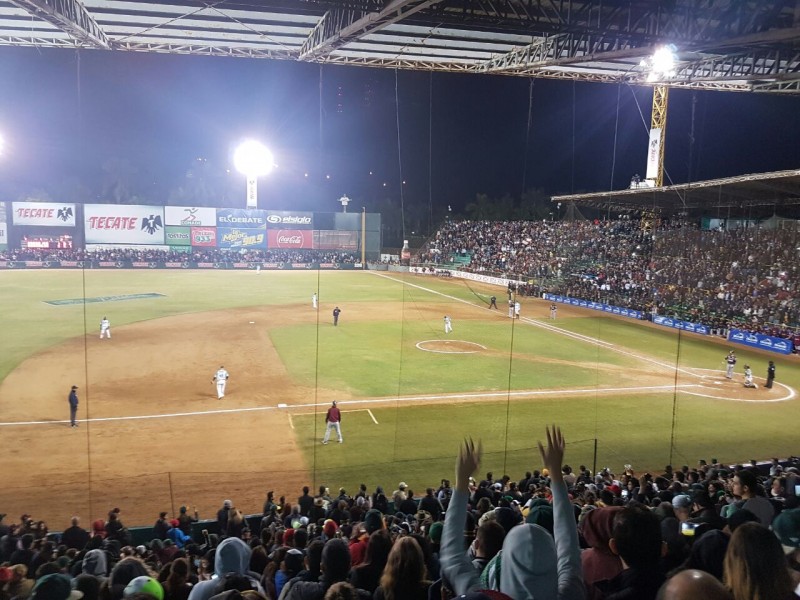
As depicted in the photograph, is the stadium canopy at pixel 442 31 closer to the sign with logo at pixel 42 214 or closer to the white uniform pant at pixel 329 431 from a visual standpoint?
the white uniform pant at pixel 329 431

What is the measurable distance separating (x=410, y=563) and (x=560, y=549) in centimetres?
81

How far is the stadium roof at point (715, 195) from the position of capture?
98.2ft

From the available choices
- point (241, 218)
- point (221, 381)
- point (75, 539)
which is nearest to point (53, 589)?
point (75, 539)

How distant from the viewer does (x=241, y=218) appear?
7225 cm

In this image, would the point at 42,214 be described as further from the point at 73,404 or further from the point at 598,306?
the point at 598,306

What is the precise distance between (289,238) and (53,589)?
2858 inches

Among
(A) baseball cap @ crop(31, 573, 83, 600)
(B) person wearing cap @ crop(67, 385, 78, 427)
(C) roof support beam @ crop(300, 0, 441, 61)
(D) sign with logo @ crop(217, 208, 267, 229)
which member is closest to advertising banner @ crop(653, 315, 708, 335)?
(C) roof support beam @ crop(300, 0, 441, 61)

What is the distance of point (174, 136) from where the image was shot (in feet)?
299

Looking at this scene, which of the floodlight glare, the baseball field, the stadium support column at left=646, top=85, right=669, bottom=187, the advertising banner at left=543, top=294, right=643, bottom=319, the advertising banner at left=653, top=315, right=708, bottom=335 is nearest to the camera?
the baseball field

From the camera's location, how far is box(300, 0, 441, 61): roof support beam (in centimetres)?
1083

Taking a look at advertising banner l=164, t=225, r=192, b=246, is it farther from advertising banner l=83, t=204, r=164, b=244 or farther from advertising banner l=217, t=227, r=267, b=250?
advertising banner l=217, t=227, r=267, b=250

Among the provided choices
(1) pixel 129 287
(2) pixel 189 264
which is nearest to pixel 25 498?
(1) pixel 129 287

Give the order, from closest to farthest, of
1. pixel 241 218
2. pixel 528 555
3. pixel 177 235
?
pixel 528 555 < pixel 177 235 < pixel 241 218

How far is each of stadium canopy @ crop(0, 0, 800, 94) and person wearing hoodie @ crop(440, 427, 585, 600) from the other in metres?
9.34
